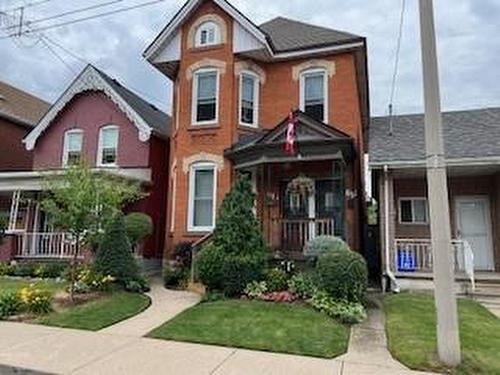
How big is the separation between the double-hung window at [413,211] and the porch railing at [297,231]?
12.2 feet

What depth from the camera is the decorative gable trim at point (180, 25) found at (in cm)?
1672

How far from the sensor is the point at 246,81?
685 inches

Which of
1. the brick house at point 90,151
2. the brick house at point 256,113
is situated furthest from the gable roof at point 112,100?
the brick house at point 256,113

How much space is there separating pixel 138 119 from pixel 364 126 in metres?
10.2

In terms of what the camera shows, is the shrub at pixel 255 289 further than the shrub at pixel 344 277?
Yes

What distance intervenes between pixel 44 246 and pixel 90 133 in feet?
17.1

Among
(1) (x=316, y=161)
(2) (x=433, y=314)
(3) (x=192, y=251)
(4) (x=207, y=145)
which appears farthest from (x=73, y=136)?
(2) (x=433, y=314)

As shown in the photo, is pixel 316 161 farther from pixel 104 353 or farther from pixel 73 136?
pixel 73 136

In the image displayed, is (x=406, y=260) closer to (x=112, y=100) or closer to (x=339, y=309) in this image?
(x=339, y=309)

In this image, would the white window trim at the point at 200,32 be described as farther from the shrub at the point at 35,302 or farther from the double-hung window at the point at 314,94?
the shrub at the point at 35,302

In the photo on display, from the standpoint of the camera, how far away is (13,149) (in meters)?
25.0

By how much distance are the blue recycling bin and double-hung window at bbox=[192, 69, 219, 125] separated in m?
7.89

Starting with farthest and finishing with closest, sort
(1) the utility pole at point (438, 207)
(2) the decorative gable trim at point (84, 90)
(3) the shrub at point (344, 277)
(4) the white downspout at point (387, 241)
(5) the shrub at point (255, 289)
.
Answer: (2) the decorative gable trim at point (84, 90)
(4) the white downspout at point (387, 241)
(5) the shrub at point (255, 289)
(3) the shrub at point (344, 277)
(1) the utility pole at point (438, 207)

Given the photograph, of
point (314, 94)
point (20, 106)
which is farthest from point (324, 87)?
point (20, 106)
